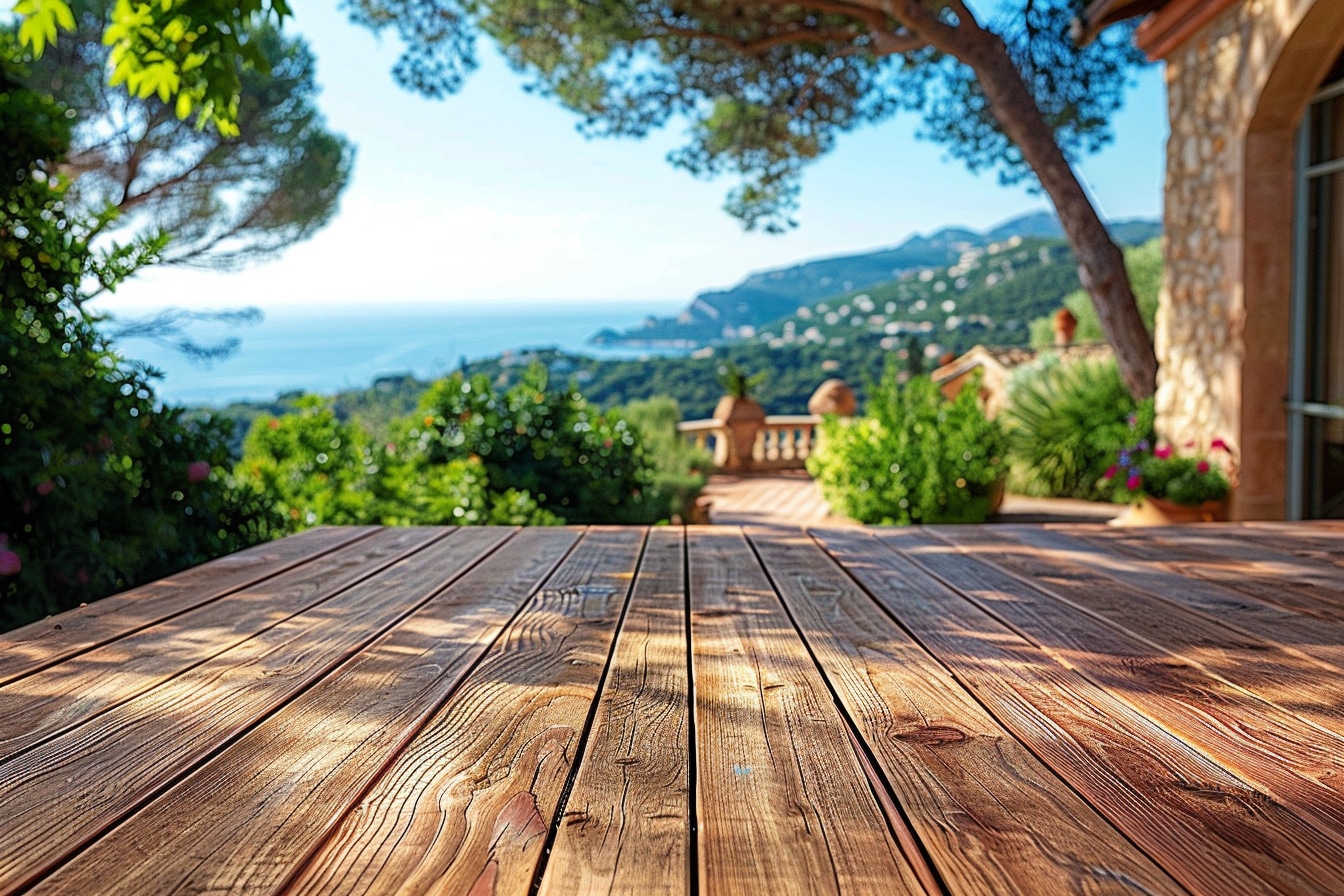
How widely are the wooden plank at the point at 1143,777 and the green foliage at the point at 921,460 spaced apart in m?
4.23

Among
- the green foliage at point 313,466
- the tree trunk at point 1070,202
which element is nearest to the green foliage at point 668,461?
the green foliage at point 313,466

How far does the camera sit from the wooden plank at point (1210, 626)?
1268 millimetres

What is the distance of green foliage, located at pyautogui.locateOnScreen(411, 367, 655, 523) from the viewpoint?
15.5 ft

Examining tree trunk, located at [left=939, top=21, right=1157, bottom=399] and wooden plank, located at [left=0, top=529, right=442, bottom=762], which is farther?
tree trunk, located at [left=939, top=21, right=1157, bottom=399]

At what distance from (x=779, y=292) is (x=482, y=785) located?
2365 centimetres

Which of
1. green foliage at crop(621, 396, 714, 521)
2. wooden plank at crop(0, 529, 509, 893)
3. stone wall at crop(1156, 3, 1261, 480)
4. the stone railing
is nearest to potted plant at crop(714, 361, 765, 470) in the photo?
the stone railing

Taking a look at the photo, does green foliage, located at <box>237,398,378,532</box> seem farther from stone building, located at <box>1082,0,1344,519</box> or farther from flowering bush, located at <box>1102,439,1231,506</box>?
stone building, located at <box>1082,0,1344,519</box>

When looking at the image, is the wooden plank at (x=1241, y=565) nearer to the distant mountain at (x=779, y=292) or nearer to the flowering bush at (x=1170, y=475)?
the flowering bush at (x=1170, y=475)

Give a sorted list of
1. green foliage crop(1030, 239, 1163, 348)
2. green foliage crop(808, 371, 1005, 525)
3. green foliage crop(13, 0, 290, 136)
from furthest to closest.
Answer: green foliage crop(1030, 239, 1163, 348) → green foliage crop(808, 371, 1005, 525) → green foliage crop(13, 0, 290, 136)

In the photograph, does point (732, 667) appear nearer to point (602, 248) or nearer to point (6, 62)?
point (6, 62)

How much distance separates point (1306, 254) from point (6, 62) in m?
5.20

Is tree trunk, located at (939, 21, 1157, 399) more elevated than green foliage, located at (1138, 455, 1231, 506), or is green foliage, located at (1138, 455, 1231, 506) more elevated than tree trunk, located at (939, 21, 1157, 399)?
tree trunk, located at (939, 21, 1157, 399)

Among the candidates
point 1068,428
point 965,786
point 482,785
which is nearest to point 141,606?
point 482,785

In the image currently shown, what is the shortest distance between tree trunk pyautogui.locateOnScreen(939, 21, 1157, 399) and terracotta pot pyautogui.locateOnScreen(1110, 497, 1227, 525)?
1.60 m
